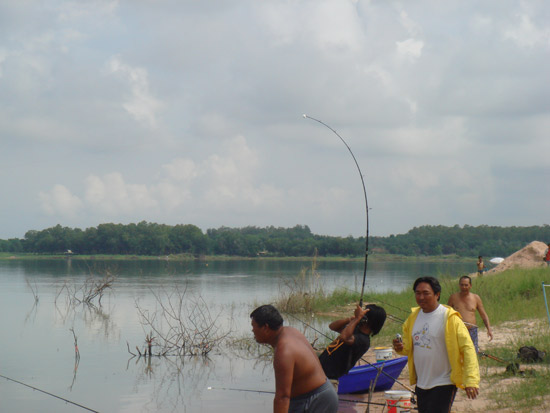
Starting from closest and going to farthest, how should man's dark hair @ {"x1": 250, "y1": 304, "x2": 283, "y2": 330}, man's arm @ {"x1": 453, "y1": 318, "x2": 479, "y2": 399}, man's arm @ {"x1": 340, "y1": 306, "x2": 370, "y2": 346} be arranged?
man's dark hair @ {"x1": 250, "y1": 304, "x2": 283, "y2": 330}
man's arm @ {"x1": 453, "y1": 318, "x2": 479, "y2": 399}
man's arm @ {"x1": 340, "y1": 306, "x2": 370, "y2": 346}

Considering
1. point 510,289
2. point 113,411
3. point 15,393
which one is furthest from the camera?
point 510,289

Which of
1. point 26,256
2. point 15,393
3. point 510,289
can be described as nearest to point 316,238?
point 26,256

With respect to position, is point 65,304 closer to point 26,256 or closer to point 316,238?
point 316,238

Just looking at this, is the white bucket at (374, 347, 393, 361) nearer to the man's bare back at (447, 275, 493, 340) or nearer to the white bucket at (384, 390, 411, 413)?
the man's bare back at (447, 275, 493, 340)

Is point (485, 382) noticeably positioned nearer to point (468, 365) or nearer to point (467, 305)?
point (467, 305)

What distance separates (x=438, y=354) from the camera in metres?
5.25

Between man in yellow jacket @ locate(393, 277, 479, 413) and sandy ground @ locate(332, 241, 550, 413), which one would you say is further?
sandy ground @ locate(332, 241, 550, 413)

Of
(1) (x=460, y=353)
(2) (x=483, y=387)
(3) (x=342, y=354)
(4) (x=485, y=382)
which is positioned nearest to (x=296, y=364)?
(3) (x=342, y=354)

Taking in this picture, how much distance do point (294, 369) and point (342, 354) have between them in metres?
1.21

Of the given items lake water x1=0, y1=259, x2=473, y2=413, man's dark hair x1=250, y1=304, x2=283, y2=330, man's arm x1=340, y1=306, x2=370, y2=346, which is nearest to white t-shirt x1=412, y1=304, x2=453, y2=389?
man's arm x1=340, y1=306, x2=370, y2=346

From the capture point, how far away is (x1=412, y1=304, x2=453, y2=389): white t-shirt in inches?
207

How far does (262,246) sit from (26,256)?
3803 cm

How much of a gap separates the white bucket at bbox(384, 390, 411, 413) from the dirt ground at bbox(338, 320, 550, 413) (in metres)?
0.19

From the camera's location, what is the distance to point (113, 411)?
12.3m
